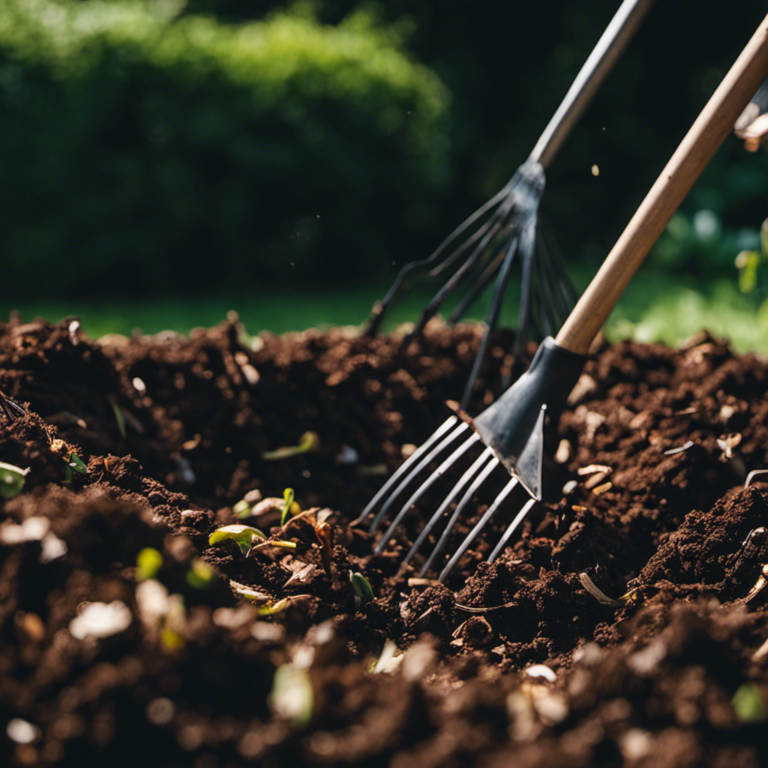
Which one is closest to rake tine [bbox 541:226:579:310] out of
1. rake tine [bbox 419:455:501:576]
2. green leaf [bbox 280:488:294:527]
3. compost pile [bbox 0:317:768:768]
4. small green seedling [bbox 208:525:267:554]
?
compost pile [bbox 0:317:768:768]

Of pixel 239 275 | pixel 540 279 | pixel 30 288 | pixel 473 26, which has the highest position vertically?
pixel 473 26

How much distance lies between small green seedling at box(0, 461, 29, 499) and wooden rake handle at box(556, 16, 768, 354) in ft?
3.44

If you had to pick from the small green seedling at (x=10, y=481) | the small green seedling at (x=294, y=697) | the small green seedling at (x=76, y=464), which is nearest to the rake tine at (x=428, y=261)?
the small green seedling at (x=76, y=464)

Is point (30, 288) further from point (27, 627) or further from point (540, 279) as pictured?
point (27, 627)

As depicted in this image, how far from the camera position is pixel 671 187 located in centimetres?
129

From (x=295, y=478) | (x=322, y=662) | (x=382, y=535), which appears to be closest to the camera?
(x=322, y=662)

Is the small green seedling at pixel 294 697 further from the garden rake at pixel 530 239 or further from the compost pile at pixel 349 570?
the garden rake at pixel 530 239

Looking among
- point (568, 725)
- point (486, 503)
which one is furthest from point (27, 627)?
point (486, 503)

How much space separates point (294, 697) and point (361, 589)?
51 centimetres

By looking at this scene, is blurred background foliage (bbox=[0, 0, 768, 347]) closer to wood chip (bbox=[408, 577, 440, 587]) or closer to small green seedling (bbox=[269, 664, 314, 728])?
wood chip (bbox=[408, 577, 440, 587])

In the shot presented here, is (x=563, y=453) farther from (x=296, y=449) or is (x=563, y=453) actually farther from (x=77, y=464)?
(x=77, y=464)

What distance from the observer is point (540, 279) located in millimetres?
1860

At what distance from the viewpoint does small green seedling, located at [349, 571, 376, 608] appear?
1299mm

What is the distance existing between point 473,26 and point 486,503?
524 cm
